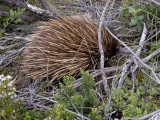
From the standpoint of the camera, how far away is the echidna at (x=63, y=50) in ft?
8.11

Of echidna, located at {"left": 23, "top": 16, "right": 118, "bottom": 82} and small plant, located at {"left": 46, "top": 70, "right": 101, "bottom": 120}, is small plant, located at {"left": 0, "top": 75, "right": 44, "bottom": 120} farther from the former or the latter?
echidna, located at {"left": 23, "top": 16, "right": 118, "bottom": 82}

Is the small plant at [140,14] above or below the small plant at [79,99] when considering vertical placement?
above

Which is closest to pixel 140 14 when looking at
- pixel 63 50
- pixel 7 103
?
pixel 63 50

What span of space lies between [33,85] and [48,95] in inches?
7.6

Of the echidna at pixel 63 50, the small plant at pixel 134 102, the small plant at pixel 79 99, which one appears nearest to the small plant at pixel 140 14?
the echidna at pixel 63 50

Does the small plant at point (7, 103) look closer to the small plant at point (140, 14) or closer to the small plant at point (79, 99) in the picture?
the small plant at point (79, 99)

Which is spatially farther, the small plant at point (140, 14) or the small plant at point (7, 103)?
the small plant at point (140, 14)

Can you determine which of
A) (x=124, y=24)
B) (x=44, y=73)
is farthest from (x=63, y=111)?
(x=124, y=24)

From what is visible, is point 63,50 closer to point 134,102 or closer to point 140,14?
point 140,14

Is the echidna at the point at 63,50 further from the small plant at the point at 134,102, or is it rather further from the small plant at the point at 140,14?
the small plant at the point at 134,102

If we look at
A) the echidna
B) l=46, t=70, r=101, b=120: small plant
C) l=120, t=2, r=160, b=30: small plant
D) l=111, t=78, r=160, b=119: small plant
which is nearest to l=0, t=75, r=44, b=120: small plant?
l=46, t=70, r=101, b=120: small plant

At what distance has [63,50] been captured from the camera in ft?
8.20

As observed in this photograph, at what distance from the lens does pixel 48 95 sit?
2.36 meters

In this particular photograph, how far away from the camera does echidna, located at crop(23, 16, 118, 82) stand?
2.47m
